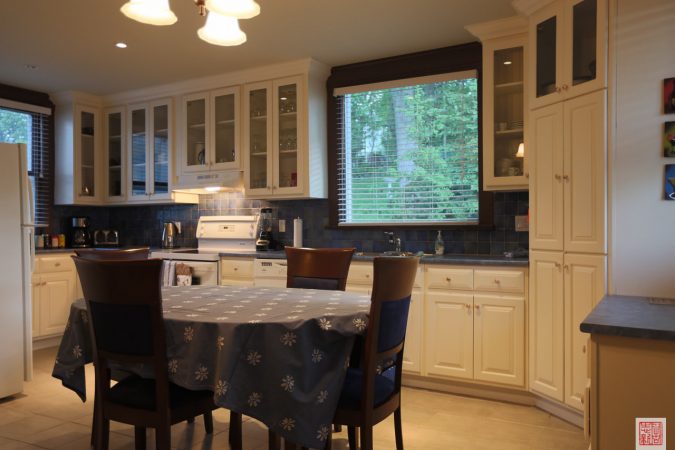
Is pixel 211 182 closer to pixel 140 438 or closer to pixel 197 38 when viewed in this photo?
pixel 197 38

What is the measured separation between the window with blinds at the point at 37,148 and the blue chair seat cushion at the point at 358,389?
14.0ft

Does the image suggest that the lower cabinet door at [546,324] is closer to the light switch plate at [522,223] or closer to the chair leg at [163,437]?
the light switch plate at [522,223]

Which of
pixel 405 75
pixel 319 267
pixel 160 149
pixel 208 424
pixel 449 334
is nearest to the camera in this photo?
pixel 208 424

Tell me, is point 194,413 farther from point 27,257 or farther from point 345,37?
point 345,37

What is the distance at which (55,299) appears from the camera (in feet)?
15.6

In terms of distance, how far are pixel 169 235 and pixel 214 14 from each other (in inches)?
131

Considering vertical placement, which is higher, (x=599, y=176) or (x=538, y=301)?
(x=599, y=176)

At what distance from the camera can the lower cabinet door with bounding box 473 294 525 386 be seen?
3266 millimetres

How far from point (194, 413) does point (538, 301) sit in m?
2.03

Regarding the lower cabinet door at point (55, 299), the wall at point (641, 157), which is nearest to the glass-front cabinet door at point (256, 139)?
the lower cabinet door at point (55, 299)

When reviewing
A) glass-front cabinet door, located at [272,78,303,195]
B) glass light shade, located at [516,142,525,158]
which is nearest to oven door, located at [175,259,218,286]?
glass-front cabinet door, located at [272,78,303,195]

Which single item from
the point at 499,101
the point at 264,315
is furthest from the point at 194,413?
the point at 499,101

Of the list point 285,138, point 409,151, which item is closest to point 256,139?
point 285,138

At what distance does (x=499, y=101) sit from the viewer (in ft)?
11.8
